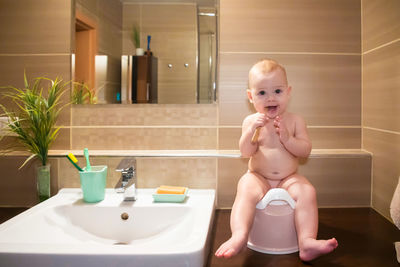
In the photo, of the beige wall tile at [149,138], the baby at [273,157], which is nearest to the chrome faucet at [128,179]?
the beige wall tile at [149,138]

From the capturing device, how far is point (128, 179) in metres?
1.22

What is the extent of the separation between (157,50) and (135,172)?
50 centimetres

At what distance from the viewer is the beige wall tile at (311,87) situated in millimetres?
1380

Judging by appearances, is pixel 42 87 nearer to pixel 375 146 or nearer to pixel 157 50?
pixel 157 50

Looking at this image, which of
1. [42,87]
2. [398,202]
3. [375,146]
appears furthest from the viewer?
[42,87]

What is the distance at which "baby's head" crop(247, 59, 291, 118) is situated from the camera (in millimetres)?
1036

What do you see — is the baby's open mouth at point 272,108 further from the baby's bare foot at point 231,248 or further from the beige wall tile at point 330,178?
the baby's bare foot at point 231,248

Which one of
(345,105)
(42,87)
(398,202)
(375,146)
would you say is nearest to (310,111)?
(345,105)

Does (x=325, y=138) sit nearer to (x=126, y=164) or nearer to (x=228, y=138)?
(x=228, y=138)

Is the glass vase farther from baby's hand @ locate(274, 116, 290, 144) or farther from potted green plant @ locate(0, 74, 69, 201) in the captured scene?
baby's hand @ locate(274, 116, 290, 144)

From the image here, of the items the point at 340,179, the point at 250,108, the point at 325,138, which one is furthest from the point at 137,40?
the point at 340,179

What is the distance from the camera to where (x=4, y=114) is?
139 centimetres

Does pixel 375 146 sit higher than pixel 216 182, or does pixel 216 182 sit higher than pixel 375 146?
pixel 375 146

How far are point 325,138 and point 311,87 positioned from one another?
0.21 meters
